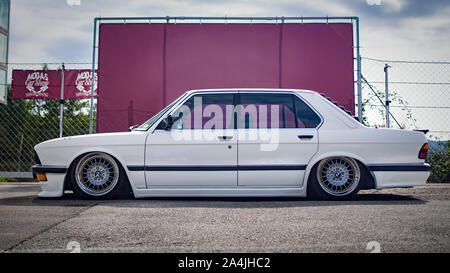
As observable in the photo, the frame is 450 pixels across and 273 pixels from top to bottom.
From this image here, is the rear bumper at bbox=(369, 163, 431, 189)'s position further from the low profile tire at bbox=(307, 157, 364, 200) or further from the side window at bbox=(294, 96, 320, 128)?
the side window at bbox=(294, 96, 320, 128)

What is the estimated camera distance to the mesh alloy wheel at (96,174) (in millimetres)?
4652

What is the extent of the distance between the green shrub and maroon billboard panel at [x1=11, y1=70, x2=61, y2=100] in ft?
27.3

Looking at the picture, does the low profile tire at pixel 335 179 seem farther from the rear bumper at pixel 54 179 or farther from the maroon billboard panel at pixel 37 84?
the maroon billboard panel at pixel 37 84

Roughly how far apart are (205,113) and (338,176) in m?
1.87

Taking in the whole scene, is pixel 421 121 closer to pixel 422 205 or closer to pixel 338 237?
pixel 422 205

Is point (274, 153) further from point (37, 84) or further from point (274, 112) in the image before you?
point (37, 84)

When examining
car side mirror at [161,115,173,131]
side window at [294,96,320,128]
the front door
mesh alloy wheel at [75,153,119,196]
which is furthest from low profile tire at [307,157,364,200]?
mesh alloy wheel at [75,153,119,196]

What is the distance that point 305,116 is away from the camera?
186 inches

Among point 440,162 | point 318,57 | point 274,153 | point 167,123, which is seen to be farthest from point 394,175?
point 318,57

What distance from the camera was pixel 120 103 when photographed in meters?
8.70

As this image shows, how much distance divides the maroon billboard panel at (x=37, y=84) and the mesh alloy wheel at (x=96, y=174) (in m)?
4.65

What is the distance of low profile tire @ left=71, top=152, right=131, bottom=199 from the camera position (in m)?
4.64
